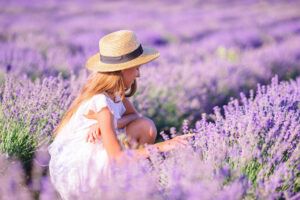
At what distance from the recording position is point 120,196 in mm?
1666

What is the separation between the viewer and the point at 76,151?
97.2 inches

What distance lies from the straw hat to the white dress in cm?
20

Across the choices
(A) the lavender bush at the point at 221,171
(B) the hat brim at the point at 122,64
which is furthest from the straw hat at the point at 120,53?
(A) the lavender bush at the point at 221,171

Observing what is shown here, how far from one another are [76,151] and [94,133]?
0.16 meters

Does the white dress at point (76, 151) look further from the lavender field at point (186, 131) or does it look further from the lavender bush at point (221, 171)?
the lavender bush at point (221, 171)

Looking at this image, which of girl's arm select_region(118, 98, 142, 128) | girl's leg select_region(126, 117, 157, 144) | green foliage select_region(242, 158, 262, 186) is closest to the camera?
green foliage select_region(242, 158, 262, 186)

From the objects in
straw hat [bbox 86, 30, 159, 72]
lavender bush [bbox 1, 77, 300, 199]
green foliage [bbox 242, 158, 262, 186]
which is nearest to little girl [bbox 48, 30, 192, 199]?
straw hat [bbox 86, 30, 159, 72]

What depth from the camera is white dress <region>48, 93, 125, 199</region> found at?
235 centimetres

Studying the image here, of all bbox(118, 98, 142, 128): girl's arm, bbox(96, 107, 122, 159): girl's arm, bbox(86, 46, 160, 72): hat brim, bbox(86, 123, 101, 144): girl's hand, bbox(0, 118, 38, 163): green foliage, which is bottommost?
bbox(0, 118, 38, 163): green foliage

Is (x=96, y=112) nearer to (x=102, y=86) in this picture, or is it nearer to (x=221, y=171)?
(x=102, y=86)

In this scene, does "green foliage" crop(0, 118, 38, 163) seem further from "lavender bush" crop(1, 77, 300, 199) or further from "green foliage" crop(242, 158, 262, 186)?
"green foliage" crop(242, 158, 262, 186)

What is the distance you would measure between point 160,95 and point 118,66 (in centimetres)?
202

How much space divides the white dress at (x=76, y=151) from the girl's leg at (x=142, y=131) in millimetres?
220

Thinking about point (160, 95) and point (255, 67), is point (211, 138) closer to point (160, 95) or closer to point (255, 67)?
point (160, 95)
